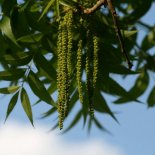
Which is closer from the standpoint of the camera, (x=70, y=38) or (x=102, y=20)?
(x=70, y=38)

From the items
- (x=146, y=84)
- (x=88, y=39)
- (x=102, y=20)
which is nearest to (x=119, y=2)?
(x=146, y=84)

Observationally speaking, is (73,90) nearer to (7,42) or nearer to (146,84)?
(7,42)

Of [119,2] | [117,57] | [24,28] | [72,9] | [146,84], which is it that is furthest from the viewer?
[119,2]

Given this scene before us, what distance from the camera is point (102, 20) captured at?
372 centimetres

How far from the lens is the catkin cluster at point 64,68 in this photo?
2648mm

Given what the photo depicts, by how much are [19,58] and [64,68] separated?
75 centimetres

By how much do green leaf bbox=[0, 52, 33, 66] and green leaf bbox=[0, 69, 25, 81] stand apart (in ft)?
0.17

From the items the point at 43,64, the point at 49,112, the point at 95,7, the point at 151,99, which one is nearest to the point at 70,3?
the point at 95,7

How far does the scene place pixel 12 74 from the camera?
344 centimetres

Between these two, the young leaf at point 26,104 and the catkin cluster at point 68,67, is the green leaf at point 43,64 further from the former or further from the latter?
the catkin cluster at point 68,67

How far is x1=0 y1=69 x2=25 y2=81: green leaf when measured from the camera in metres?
3.43

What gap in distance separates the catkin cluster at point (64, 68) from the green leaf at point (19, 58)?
549mm

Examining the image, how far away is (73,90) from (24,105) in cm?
56

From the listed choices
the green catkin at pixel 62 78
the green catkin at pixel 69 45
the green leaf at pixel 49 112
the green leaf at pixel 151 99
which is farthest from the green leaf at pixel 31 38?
the green leaf at pixel 151 99
